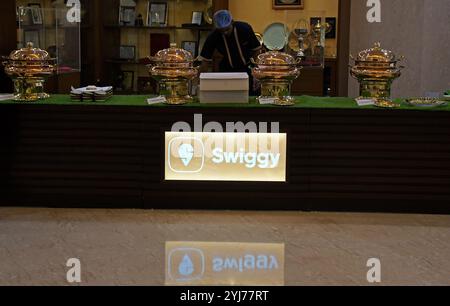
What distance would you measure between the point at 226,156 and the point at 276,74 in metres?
0.66

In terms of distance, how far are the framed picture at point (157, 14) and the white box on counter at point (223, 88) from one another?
3.80 m

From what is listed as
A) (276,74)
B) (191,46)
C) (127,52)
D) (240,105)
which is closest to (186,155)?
(240,105)

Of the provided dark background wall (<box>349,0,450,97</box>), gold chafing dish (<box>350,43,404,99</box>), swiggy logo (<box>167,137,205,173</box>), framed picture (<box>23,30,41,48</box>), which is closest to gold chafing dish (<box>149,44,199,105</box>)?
swiggy logo (<box>167,137,205,173</box>)

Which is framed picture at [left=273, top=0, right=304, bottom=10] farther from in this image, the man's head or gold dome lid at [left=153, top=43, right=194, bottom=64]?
gold dome lid at [left=153, top=43, right=194, bottom=64]

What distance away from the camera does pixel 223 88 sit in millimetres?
4973

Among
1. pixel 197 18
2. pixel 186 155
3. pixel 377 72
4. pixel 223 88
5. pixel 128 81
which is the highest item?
pixel 197 18

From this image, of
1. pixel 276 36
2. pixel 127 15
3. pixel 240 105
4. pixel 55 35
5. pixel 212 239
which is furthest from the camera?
pixel 127 15

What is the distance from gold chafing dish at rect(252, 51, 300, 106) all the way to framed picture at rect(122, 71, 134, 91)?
3.84 m

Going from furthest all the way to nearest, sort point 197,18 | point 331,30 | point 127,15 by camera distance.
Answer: point 331,30
point 127,15
point 197,18

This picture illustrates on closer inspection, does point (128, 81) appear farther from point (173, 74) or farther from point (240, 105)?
point (240, 105)

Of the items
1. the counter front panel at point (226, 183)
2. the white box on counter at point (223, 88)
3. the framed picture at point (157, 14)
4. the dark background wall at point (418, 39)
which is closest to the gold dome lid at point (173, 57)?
the white box on counter at point (223, 88)

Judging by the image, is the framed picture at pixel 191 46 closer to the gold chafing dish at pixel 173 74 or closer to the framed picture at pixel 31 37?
the framed picture at pixel 31 37

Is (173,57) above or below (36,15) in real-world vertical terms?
below

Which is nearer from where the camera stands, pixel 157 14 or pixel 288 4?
pixel 157 14
